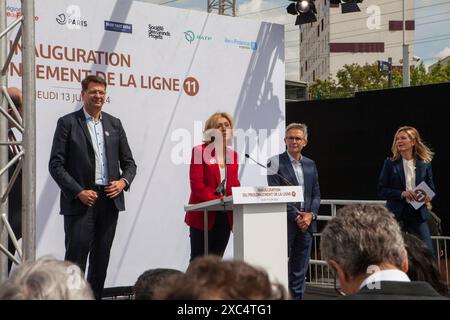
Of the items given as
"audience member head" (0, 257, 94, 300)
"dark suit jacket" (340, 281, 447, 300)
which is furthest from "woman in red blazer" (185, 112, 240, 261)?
"audience member head" (0, 257, 94, 300)

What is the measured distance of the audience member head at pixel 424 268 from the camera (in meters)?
2.52

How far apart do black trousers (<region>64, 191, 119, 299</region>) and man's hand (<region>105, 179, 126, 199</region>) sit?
2.4 inches

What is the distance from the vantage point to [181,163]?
256 inches

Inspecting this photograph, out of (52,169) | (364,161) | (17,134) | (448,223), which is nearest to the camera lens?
(52,169)

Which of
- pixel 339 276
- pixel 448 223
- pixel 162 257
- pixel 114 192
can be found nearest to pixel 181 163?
pixel 162 257

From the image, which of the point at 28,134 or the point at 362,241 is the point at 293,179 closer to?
the point at 28,134

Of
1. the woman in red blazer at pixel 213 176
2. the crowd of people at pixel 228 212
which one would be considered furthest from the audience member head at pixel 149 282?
the woman in red blazer at pixel 213 176

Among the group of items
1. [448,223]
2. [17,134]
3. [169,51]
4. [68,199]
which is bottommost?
[448,223]

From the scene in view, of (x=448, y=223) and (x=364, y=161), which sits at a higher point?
(x=364, y=161)

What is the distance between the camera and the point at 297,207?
5.89 meters

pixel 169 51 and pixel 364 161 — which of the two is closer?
pixel 169 51

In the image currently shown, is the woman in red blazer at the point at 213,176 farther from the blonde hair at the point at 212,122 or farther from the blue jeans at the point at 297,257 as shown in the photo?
the blue jeans at the point at 297,257

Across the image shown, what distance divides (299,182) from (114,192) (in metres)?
1.65

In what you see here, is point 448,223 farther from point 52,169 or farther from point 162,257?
point 52,169
